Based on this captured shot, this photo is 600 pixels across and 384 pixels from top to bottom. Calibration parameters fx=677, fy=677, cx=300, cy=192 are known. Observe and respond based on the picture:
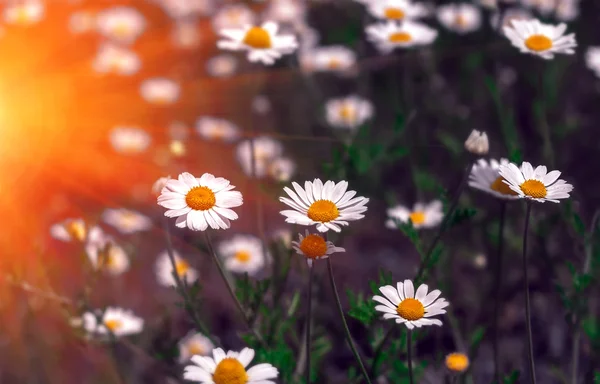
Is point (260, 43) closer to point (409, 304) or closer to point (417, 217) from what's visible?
point (417, 217)

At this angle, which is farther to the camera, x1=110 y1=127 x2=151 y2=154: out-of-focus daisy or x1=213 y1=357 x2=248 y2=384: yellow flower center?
x1=110 y1=127 x2=151 y2=154: out-of-focus daisy

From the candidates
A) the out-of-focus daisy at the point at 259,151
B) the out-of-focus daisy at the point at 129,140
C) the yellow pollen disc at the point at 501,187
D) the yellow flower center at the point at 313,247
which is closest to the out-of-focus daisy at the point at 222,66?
the out-of-focus daisy at the point at 129,140

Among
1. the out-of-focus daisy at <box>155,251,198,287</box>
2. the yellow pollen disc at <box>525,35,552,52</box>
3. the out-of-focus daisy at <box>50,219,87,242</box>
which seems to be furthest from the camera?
the out-of-focus daisy at <box>155,251,198,287</box>

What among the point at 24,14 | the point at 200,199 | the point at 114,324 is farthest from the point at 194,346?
the point at 24,14

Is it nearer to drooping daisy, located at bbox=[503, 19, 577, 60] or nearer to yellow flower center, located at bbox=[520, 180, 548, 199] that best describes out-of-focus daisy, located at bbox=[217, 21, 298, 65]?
drooping daisy, located at bbox=[503, 19, 577, 60]

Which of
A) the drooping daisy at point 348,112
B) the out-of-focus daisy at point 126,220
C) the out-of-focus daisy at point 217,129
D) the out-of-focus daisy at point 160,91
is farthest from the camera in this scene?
the out-of-focus daisy at point 160,91

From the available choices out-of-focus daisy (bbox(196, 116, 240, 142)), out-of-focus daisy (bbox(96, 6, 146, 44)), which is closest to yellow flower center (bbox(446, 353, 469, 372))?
out-of-focus daisy (bbox(196, 116, 240, 142))

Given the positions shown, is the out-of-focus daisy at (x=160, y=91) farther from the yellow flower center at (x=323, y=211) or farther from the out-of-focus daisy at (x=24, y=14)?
the yellow flower center at (x=323, y=211)
